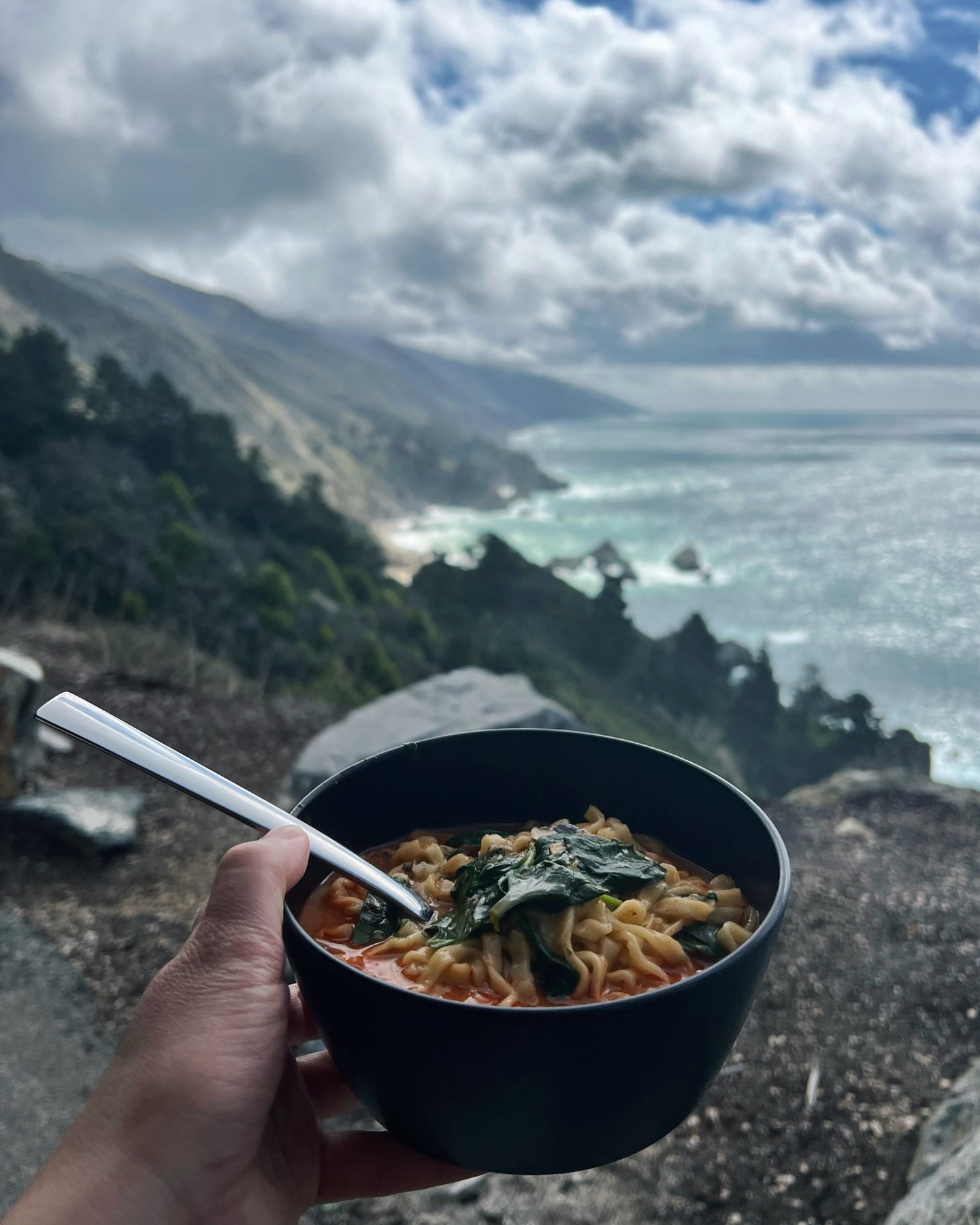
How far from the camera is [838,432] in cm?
1680

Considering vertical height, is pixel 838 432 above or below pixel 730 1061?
above

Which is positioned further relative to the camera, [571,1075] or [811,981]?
[811,981]

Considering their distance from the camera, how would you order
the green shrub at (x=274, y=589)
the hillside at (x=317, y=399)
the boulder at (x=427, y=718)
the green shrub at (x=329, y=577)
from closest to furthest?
the boulder at (x=427, y=718) < the green shrub at (x=274, y=589) < the green shrub at (x=329, y=577) < the hillside at (x=317, y=399)

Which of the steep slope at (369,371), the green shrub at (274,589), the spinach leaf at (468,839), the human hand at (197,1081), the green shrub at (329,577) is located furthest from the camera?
→ the steep slope at (369,371)

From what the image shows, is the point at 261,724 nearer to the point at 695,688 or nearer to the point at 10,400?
the point at 695,688

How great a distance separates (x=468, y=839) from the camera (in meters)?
1.61

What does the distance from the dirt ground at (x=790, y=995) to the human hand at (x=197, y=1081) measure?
0.59 meters

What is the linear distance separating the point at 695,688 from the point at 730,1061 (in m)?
12.8

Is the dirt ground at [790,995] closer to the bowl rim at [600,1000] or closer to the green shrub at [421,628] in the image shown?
the bowl rim at [600,1000]

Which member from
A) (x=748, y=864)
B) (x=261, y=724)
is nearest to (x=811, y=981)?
(x=748, y=864)

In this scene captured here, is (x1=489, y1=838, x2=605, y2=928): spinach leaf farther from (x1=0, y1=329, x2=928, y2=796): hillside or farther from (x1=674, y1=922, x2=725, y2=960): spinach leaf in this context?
(x1=0, y1=329, x2=928, y2=796): hillside

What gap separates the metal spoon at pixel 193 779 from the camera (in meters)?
1.20

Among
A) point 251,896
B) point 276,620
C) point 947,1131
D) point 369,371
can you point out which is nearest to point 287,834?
point 251,896

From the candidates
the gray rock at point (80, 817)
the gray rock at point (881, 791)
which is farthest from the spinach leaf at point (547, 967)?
the gray rock at point (881, 791)
